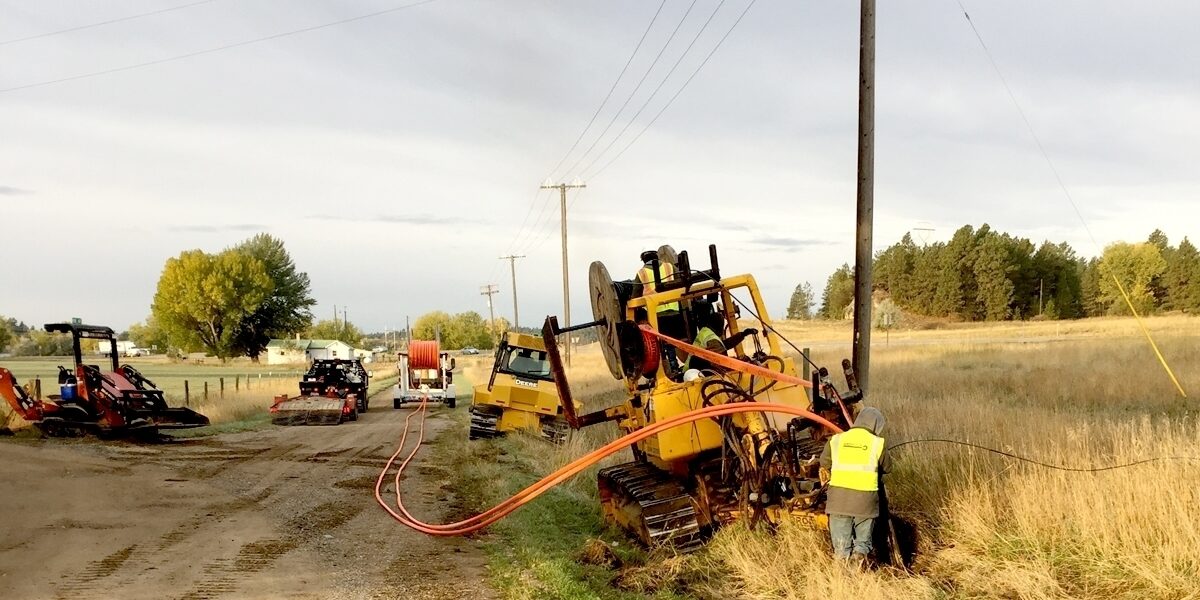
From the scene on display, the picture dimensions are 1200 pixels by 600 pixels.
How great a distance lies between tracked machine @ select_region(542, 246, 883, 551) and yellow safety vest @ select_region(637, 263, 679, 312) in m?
0.02

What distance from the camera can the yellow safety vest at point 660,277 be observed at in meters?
8.85

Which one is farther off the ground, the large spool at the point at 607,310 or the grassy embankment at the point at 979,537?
the large spool at the point at 607,310

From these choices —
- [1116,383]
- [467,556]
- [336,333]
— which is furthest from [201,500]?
[336,333]

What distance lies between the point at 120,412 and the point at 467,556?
40.7ft

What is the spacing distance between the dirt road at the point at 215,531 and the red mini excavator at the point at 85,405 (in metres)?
1.87

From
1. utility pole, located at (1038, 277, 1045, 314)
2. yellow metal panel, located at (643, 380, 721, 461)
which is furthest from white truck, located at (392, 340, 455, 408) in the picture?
utility pole, located at (1038, 277, 1045, 314)

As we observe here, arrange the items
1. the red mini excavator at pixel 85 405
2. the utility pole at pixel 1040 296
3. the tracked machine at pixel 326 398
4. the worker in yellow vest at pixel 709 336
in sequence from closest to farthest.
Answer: the worker in yellow vest at pixel 709 336
the red mini excavator at pixel 85 405
the tracked machine at pixel 326 398
the utility pole at pixel 1040 296

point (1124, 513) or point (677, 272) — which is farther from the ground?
point (677, 272)

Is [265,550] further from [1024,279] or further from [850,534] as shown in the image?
[1024,279]

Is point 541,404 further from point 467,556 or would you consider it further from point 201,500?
point 467,556

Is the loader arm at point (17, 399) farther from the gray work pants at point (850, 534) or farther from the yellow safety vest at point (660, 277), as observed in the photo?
the gray work pants at point (850, 534)

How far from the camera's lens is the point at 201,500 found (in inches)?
406

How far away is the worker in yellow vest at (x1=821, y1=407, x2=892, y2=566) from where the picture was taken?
19.7 feet

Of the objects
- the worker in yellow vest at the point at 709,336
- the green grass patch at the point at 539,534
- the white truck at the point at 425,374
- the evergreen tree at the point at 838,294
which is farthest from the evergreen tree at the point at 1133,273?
the worker in yellow vest at the point at 709,336
